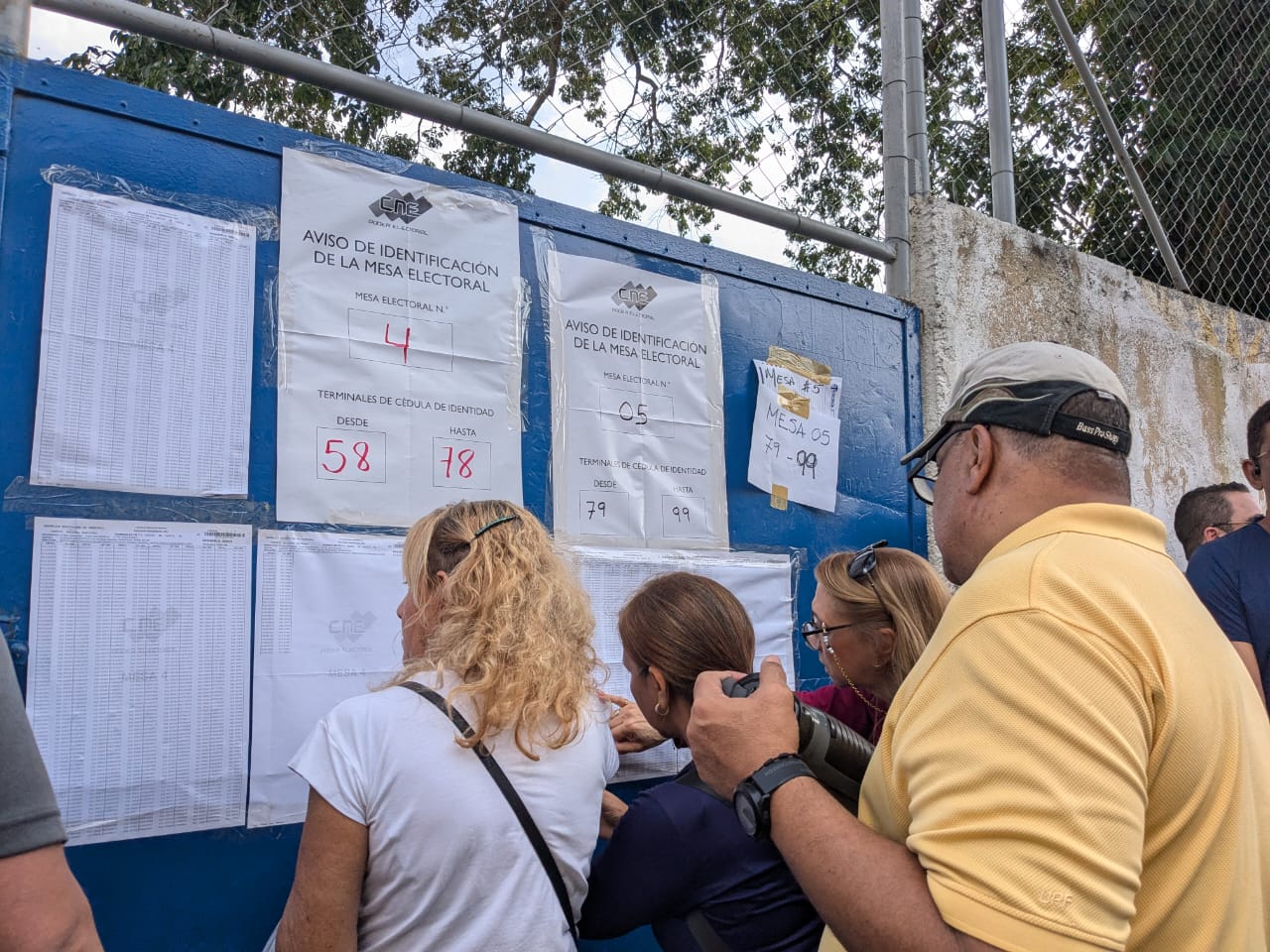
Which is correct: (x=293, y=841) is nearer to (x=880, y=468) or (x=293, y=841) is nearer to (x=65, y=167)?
(x=65, y=167)

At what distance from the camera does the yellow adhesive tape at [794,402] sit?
320cm

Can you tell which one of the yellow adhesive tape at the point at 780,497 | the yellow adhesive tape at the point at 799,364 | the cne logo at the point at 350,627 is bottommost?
the cne logo at the point at 350,627

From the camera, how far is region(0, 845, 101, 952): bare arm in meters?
1.13

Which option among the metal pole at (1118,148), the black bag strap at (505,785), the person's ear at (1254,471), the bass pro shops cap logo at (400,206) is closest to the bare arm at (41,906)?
the black bag strap at (505,785)

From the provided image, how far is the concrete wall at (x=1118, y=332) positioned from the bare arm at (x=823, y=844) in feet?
8.23

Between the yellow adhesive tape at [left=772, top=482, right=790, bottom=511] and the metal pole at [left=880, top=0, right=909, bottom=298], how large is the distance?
104 centimetres

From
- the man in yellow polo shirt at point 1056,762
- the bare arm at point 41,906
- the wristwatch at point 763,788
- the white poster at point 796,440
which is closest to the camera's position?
the man in yellow polo shirt at point 1056,762

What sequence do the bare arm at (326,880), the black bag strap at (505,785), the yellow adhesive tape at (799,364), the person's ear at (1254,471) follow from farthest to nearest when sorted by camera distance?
the yellow adhesive tape at (799,364), the person's ear at (1254,471), the black bag strap at (505,785), the bare arm at (326,880)

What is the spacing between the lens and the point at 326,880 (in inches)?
63.7

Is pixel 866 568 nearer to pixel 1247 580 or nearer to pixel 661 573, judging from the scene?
pixel 661 573

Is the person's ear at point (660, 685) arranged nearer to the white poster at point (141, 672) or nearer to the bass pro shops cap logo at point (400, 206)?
the white poster at point (141, 672)

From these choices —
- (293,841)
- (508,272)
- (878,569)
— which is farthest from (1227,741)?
(508,272)

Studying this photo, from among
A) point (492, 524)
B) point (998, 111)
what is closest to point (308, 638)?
point (492, 524)

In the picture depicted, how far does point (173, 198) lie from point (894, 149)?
2.66 meters
